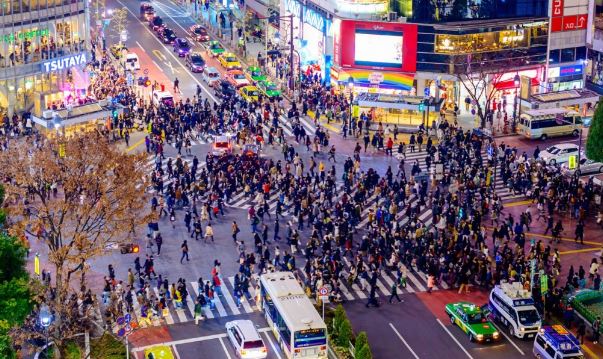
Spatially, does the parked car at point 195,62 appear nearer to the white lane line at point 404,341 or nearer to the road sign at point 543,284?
the white lane line at point 404,341

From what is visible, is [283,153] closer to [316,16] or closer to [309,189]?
[309,189]

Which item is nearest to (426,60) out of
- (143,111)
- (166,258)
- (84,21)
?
(143,111)

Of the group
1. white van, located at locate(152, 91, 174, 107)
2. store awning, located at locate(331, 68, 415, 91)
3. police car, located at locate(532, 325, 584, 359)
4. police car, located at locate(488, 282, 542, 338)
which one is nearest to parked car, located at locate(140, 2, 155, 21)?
white van, located at locate(152, 91, 174, 107)

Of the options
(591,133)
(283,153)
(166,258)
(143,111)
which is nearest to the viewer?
(166,258)

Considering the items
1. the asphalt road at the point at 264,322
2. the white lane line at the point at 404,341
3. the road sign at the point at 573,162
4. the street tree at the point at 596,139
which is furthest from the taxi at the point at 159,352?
the road sign at the point at 573,162

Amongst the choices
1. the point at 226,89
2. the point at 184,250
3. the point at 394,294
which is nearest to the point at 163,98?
the point at 226,89

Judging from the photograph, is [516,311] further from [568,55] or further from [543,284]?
[568,55]
